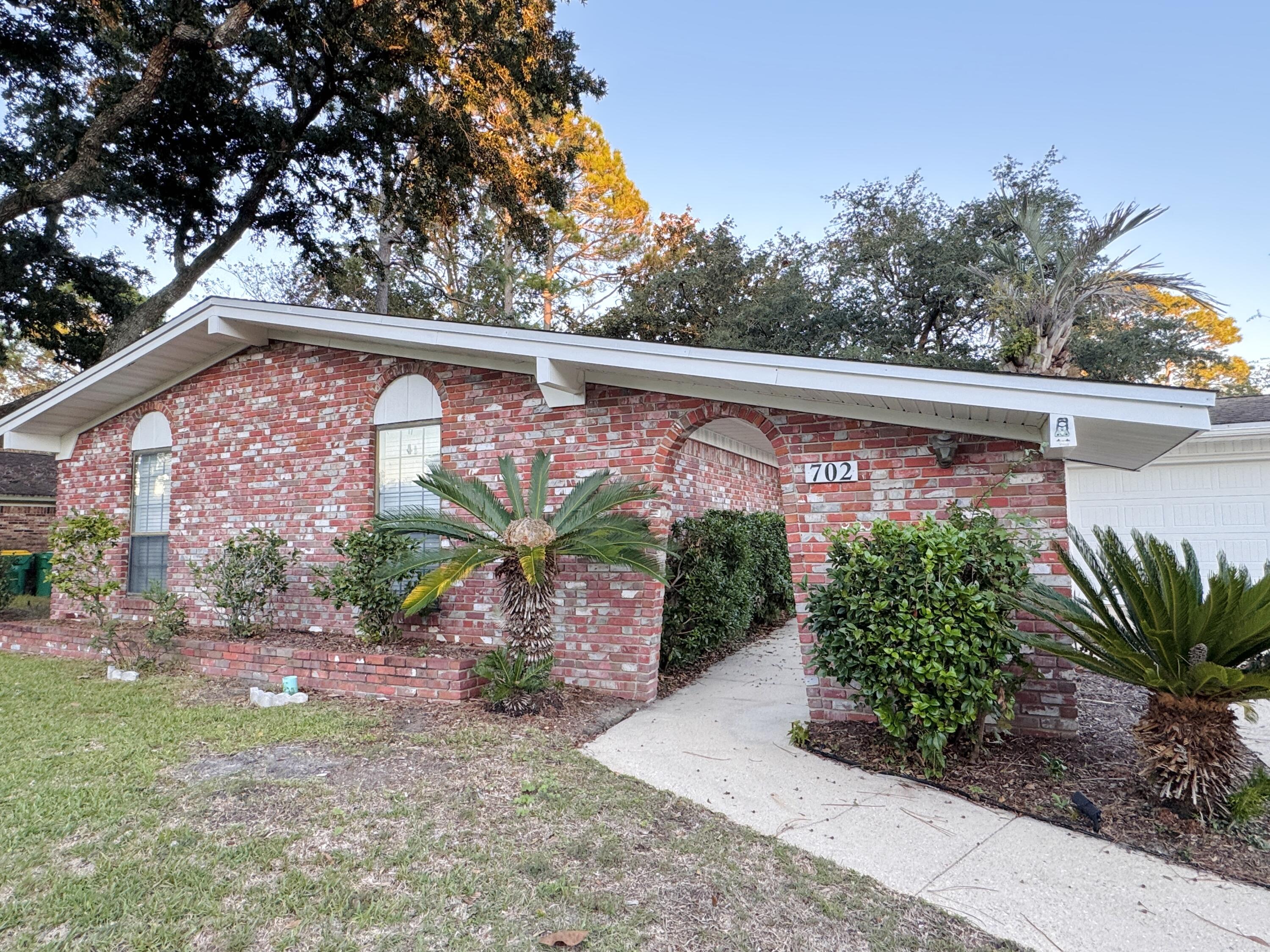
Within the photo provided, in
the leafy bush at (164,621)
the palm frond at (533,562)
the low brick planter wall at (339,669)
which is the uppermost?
the palm frond at (533,562)

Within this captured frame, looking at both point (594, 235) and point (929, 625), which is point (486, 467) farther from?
point (594, 235)

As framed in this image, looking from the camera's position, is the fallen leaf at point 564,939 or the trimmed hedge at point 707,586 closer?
the fallen leaf at point 564,939

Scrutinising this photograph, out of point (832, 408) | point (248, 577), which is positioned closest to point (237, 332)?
point (248, 577)

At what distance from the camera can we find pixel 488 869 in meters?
3.09

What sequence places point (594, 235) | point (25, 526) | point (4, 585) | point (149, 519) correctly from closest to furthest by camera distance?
point (149, 519), point (4, 585), point (25, 526), point (594, 235)

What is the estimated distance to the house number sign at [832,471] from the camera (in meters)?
5.41

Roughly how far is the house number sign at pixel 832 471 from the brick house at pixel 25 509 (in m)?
17.4

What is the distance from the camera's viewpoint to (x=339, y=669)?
629cm

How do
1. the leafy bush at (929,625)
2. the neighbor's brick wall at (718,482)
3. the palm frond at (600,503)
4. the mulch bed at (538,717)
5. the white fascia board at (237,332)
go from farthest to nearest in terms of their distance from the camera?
the neighbor's brick wall at (718,482) < the white fascia board at (237,332) < the palm frond at (600,503) < the mulch bed at (538,717) < the leafy bush at (929,625)

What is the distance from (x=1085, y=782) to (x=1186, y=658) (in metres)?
1.03

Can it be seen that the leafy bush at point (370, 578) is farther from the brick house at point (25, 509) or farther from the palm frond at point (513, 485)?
the brick house at point (25, 509)

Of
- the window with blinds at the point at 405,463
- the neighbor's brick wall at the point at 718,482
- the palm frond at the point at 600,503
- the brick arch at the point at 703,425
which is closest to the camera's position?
the palm frond at the point at 600,503

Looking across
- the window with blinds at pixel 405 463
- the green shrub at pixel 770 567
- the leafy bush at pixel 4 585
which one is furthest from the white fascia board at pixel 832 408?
the leafy bush at pixel 4 585

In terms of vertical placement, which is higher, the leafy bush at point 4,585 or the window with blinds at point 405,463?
the window with blinds at point 405,463
